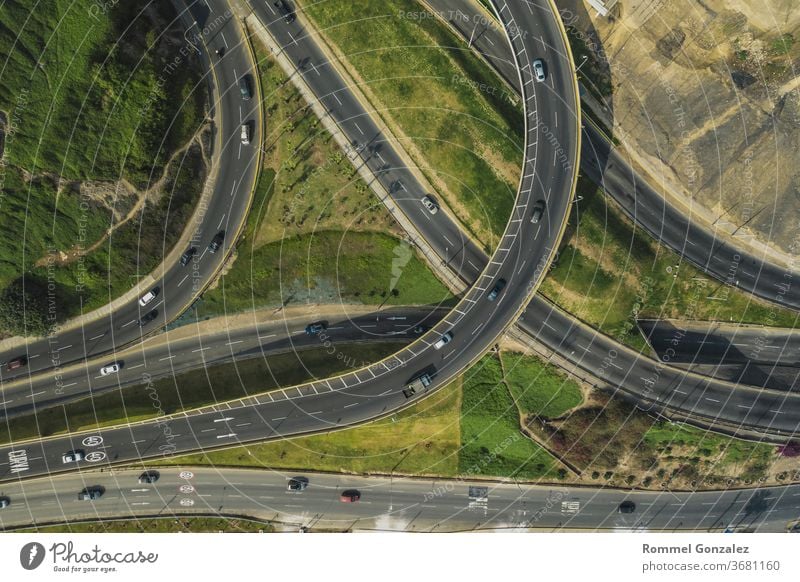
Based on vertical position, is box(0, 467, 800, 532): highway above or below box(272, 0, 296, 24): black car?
below

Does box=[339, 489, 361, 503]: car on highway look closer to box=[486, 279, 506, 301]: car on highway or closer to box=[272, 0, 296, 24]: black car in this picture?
box=[486, 279, 506, 301]: car on highway

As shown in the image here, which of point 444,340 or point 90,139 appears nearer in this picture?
point 90,139

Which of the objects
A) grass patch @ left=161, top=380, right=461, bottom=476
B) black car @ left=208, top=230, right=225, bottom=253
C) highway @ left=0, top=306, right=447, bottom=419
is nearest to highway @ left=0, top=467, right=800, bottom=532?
grass patch @ left=161, top=380, right=461, bottom=476

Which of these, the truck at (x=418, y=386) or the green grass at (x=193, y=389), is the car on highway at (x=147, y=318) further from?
the truck at (x=418, y=386)

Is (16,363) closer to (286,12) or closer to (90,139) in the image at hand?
(90,139)

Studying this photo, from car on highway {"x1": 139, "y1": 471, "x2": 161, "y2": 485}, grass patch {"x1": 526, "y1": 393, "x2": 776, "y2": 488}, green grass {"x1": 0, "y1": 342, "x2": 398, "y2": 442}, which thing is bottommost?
grass patch {"x1": 526, "y1": 393, "x2": 776, "y2": 488}

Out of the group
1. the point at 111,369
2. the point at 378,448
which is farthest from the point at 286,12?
the point at 378,448

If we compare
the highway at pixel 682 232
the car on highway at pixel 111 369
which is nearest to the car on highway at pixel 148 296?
the car on highway at pixel 111 369
